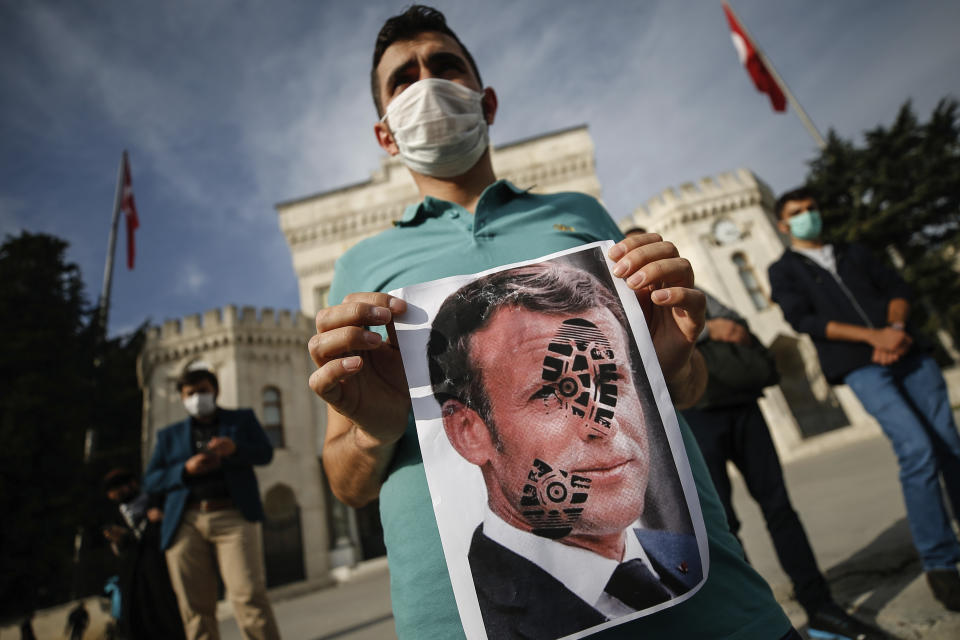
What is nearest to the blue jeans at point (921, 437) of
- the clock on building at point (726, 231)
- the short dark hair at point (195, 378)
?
the short dark hair at point (195, 378)

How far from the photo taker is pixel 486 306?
895 mm

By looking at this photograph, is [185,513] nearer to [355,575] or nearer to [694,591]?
[694,591]

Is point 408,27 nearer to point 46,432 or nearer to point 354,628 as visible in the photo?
point 354,628

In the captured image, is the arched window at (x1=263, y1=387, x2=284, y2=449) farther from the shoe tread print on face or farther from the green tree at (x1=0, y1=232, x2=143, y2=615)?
the shoe tread print on face

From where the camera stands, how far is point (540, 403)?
839 mm

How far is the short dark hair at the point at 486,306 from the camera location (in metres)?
0.84

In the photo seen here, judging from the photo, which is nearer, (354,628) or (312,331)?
(354,628)

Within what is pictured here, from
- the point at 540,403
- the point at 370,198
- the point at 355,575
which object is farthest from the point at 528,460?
the point at 370,198

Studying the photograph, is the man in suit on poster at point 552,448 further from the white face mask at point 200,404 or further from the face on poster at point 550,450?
the white face mask at point 200,404

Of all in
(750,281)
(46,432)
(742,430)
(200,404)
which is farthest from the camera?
(750,281)

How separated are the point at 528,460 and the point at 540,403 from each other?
10cm

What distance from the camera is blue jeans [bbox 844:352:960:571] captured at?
86.4 inches

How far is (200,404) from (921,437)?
456 centimetres

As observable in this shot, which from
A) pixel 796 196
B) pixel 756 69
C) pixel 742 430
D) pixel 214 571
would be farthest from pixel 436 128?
pixel 756 69
